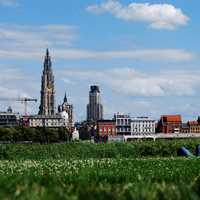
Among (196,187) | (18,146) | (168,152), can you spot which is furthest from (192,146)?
(196,187)

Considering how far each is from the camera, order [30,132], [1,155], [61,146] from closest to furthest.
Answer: [1,155], [61,146], [30,132]

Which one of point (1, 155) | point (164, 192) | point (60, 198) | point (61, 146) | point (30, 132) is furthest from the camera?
point (30, 132)

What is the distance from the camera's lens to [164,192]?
7.06 metres

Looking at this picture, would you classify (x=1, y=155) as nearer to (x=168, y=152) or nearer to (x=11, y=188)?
(x=168, y=152)

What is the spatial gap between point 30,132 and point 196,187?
179 m

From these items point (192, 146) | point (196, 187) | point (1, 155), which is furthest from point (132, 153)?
point (196, 187)

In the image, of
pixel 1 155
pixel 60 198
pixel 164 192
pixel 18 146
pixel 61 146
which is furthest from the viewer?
pixel 61 146

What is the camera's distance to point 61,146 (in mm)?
65625

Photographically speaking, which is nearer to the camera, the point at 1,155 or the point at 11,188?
the point at 11,188

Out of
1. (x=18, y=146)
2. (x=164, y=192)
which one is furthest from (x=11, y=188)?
(x=18, y=146)

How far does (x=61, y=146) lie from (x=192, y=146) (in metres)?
13.7

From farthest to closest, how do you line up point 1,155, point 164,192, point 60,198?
point 1,155, point 164,192, point 60,198

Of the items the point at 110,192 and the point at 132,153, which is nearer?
the point at 110,192

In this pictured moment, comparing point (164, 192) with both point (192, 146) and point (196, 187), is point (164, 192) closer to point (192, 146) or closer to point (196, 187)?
point (196, 187)
